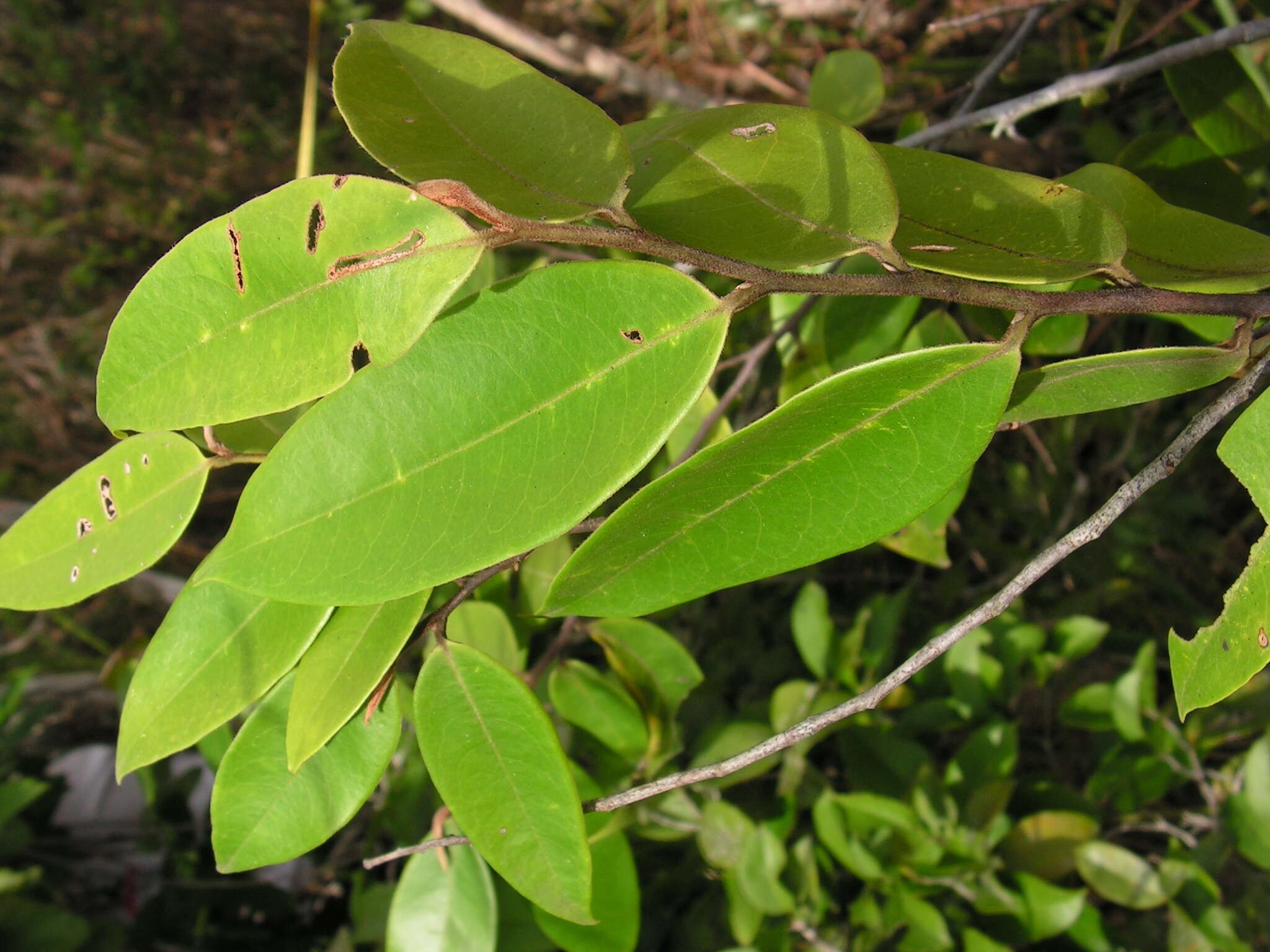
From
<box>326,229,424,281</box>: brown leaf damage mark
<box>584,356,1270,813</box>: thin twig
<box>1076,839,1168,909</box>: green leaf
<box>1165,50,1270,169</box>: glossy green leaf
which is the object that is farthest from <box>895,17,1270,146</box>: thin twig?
<box>1076,839,1168,909</box>: green leaf

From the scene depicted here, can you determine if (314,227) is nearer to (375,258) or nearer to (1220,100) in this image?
(375,258)

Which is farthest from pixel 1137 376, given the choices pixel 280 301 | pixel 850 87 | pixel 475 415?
pixel 850 87

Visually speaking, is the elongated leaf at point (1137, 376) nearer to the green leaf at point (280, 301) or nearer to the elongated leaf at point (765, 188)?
the elongated leaf at point (765, 188)

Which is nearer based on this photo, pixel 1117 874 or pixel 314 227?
pixel 314 227

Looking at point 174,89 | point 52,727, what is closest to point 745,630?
point 52,727

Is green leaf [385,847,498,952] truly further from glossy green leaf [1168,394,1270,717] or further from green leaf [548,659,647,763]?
glossy green leaf [1168,394,1270,717]
